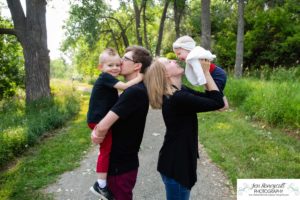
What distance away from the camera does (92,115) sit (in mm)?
2691

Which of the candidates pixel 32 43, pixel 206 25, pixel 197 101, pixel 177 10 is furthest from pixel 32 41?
pixel 177 10

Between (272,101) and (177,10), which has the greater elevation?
(177,10)

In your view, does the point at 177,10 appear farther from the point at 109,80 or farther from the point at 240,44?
the point at 109,80

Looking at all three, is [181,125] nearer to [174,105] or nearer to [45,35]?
[174,105]

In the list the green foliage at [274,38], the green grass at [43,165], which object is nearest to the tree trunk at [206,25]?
the green foliage at [274,38]

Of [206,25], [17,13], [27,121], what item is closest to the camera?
[27,121]

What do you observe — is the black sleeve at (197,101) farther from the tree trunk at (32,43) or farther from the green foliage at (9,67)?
the green foliage at (9,67)

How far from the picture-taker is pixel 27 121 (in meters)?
8.20

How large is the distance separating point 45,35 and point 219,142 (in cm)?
935

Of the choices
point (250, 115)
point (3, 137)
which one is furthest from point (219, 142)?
point (3, 137)

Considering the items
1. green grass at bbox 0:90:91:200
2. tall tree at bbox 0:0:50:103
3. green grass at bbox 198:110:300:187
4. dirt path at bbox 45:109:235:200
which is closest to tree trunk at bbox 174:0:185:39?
tall tree at bbox 0:0:50:103

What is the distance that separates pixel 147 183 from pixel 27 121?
14.5 feet

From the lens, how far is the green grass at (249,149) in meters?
5.08

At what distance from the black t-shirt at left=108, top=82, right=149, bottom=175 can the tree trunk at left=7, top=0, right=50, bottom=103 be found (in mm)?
9341
